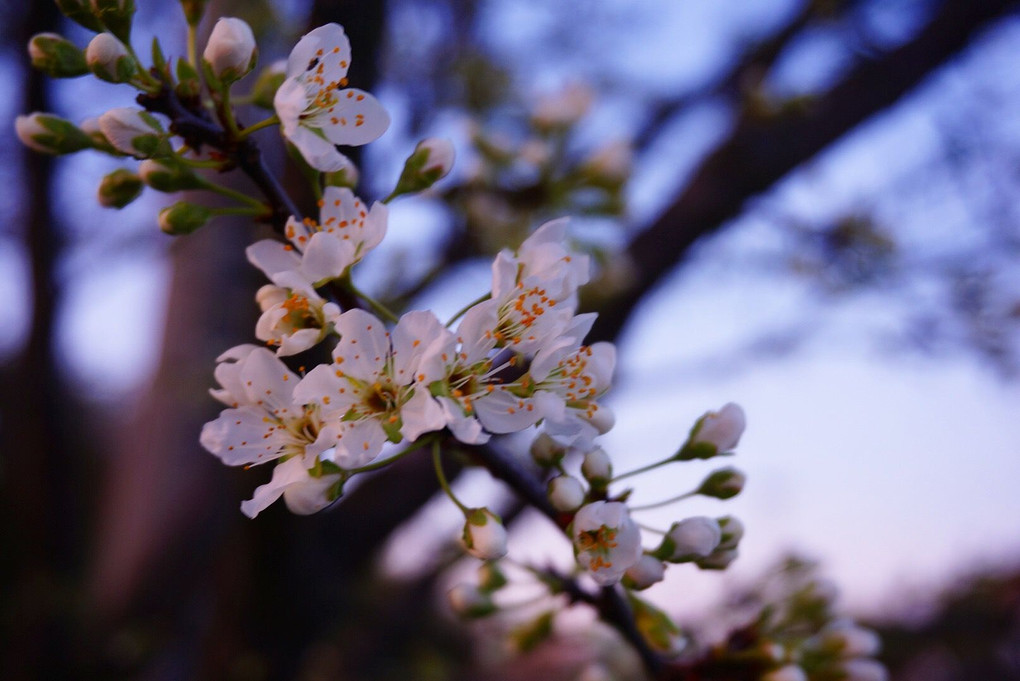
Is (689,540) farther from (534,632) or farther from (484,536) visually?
(534,632)

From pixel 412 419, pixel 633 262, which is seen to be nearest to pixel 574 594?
pixel 412 419

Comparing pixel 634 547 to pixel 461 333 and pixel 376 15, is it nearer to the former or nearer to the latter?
pixel 461 333

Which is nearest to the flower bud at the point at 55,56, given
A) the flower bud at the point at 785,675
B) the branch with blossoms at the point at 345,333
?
the branch with blossoms at the point at 345,333

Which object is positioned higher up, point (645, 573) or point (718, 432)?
point (718, 432)

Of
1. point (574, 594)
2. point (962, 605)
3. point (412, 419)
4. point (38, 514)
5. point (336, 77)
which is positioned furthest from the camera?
point (962, 605)

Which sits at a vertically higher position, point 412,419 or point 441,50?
point 441,50

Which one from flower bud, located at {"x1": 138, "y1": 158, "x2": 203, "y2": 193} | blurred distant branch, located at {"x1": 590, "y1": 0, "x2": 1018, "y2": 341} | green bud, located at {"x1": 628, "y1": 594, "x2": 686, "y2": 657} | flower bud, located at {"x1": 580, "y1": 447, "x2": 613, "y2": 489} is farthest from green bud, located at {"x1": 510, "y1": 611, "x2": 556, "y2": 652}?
blurred distant branch, located at {"x1": 590, "y1": 0, "x2": 1018, "y2": 341}

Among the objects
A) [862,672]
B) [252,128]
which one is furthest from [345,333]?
[862,672]

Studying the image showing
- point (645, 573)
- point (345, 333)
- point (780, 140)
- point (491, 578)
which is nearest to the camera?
point (345, 333)
